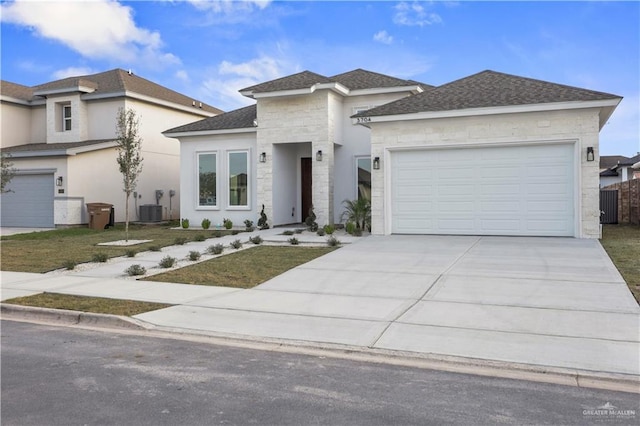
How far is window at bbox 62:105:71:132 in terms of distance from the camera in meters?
25.9

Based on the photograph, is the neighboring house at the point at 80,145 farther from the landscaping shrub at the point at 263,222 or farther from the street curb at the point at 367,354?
the street curb at the point at 367,354

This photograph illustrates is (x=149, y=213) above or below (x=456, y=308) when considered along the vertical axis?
above

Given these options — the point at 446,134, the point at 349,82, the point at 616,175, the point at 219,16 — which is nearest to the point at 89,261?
the point at 219,16

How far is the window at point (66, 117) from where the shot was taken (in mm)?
25891

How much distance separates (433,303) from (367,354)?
2.42 m

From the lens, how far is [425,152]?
15945 millimetres

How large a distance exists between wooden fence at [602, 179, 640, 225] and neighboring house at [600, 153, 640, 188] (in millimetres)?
15377

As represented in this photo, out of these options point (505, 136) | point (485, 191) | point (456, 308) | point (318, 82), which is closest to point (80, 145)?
point (318, 82)

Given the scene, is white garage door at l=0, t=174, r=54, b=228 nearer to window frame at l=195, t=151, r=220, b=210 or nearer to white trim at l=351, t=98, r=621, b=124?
window frame at l=195, t=151, r=220, b=210

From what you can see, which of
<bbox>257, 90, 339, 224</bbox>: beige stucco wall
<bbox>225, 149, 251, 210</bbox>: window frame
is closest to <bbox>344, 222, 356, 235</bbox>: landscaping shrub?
<bbox>257, 90, 339, 224</bbox>: beige stucco wall

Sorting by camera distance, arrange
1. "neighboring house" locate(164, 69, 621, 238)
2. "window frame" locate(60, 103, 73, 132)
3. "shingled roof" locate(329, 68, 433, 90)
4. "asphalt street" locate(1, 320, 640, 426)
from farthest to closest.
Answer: "window frame" locate(60, 103, 73, 132), "shingled roof" locate(329, 68, 433, 90), "neighboring house" locate(164, 69, 621, 238), "asphalt street" locate(1, 320, 640, 426)

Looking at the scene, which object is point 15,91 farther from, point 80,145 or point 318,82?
point 318,82

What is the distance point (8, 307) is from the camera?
798 centimetres

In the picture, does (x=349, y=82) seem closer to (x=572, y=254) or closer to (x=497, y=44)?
(x=497, y=44)
